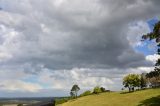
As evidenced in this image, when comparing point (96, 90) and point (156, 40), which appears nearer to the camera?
point (156, 40)

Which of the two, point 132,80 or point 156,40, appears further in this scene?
point 132,80

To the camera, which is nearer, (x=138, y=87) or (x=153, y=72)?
(x=153, y=72)

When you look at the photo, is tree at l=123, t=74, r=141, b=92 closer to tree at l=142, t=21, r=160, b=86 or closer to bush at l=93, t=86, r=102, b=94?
bush at l=93, t=86, r=102, b=94

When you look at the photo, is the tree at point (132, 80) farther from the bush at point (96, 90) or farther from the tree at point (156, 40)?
the tree at point (156, 40)

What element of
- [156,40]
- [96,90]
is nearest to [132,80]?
[96,90]

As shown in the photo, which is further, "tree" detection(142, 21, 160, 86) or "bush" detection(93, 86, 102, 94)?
"bush" detection(93, 86, 102, 94)

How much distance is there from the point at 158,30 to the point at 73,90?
88.1 metres

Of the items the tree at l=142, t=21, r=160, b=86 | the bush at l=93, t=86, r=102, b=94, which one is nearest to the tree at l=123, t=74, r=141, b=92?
the bush at l=93, t=86, r=102, b=94

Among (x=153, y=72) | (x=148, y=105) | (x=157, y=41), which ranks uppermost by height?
(x=157, y=41)

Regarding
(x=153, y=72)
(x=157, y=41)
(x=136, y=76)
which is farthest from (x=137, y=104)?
(x=136, y=76)

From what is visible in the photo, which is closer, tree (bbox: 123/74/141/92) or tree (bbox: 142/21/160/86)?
tree (bbox: 142/21/160/86)

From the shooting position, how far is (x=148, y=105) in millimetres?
61656

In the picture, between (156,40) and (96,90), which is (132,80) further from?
(156,40)

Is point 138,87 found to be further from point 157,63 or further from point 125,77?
point 157,63
